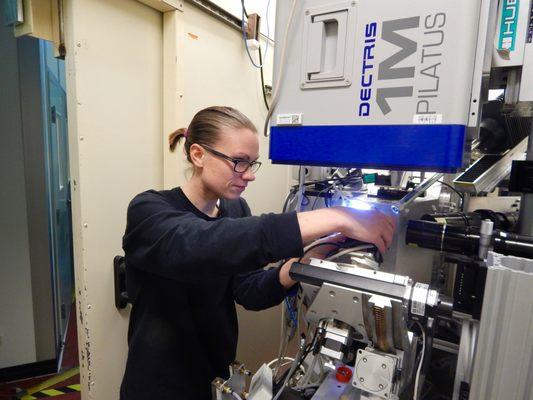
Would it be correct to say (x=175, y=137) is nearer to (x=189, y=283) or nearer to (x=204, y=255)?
(x=189, y=283)

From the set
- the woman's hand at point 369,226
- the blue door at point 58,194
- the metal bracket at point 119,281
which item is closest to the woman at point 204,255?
the woman's hand at point 369,226

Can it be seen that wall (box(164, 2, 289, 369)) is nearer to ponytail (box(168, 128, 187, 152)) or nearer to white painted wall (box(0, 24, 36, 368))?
ponytail (box(168, 128, 187, 152))

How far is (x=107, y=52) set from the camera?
1106mm

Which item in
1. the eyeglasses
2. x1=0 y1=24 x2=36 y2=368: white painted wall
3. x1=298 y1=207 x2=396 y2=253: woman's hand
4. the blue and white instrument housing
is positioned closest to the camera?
the blue and white instrument housing

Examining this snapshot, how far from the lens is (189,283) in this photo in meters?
0.92

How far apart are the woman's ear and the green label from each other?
2.23 feet

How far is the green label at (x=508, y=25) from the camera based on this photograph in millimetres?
540

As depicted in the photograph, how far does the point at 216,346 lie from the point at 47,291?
65.3 inches

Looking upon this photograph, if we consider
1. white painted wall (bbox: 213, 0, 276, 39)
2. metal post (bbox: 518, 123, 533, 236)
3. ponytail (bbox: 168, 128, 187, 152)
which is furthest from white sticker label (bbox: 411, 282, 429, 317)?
white painted wall (bbox: 213, 0, 276, 39)

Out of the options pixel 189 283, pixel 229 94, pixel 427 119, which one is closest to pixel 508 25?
pixel 427 119

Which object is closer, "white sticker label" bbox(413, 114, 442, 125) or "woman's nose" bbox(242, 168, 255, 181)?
"white sticker label" bbox(413, 114, 442, 125)

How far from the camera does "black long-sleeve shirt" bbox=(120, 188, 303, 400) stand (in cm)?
63

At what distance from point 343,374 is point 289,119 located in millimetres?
560

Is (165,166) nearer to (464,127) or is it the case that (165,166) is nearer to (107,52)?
(107,52)
